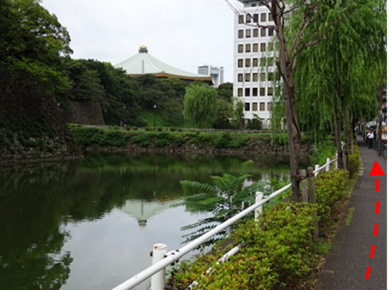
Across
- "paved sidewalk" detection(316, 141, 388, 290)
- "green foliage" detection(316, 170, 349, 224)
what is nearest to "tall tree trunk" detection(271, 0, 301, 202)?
"green foliage" detection(316, 170, 349, 224)

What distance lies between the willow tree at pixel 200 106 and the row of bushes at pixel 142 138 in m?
5.13

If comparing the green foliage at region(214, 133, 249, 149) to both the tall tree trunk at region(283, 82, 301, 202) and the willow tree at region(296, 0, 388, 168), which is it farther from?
the tall tree trunk at region(283, 82, 301, 202)

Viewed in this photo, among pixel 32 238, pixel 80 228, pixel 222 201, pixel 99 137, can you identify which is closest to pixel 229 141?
pixel 99 137

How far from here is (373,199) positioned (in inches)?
396

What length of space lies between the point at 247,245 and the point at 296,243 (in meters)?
0.52

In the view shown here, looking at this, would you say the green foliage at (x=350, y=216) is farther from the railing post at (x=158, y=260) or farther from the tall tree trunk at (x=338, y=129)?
the railing post at (x=158, y=260)

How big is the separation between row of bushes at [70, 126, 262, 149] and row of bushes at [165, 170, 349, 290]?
43991 millimetres

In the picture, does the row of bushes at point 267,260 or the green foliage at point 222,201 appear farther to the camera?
the green foliage at point 222,201

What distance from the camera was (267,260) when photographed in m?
3.34

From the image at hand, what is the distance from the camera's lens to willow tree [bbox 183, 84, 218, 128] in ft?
177

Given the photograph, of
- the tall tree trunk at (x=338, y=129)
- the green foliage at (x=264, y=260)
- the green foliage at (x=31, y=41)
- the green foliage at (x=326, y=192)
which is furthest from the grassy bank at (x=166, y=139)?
the green foliage at (x=264, y=260)

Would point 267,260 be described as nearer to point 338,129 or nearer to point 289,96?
point 289,96

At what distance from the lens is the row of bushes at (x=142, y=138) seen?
163ft

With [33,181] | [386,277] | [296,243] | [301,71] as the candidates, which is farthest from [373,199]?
[33,181]
